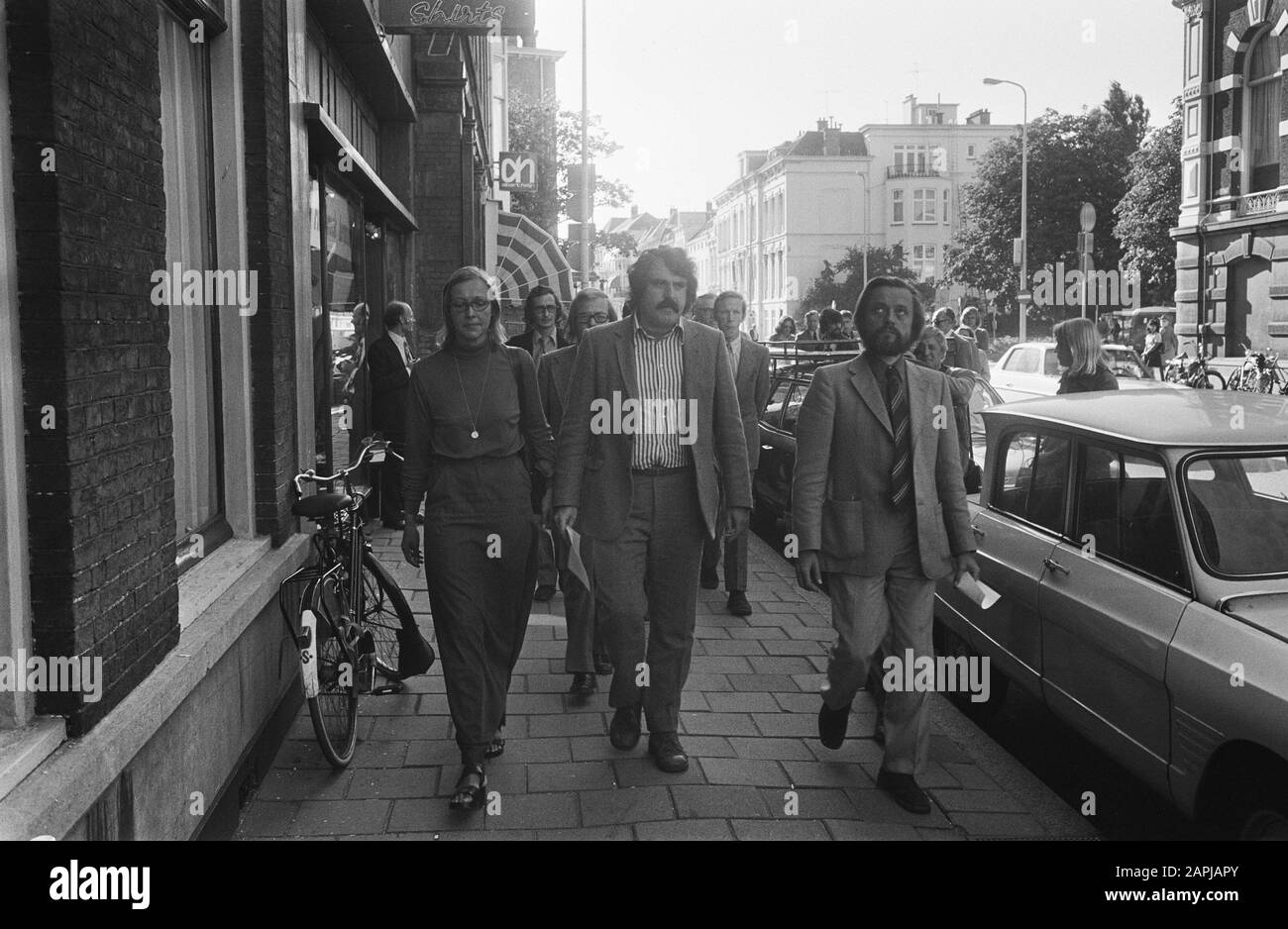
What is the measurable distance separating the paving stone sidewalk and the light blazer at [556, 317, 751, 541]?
0.98 m

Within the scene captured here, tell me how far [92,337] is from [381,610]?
2.82 metres

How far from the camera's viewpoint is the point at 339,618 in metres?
5.22

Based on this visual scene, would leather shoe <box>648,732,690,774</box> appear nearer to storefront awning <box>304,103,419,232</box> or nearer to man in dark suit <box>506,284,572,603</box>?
man in dark suit <box>506,284,572,603</box>

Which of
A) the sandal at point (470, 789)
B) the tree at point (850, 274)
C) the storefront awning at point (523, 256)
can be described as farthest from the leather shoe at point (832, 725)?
the tree at point (850, 274)

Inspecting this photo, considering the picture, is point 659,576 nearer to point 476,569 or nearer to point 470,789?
point 476,569

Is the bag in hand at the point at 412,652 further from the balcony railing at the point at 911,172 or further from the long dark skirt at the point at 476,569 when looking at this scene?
the balcony railing at the point at 911,172

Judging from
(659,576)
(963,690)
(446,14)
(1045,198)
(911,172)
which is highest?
(911,172)

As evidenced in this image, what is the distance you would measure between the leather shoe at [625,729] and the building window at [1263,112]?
107ft

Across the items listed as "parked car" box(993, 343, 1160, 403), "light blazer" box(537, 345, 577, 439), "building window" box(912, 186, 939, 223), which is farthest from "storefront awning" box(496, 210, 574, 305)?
"building window" box(912, 186, 939, 223)

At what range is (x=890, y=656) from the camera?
485 cm

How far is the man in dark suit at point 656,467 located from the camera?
5.00 m

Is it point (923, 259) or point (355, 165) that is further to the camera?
point (923, 259)

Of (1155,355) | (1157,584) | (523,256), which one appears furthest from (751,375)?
(1155,355)
